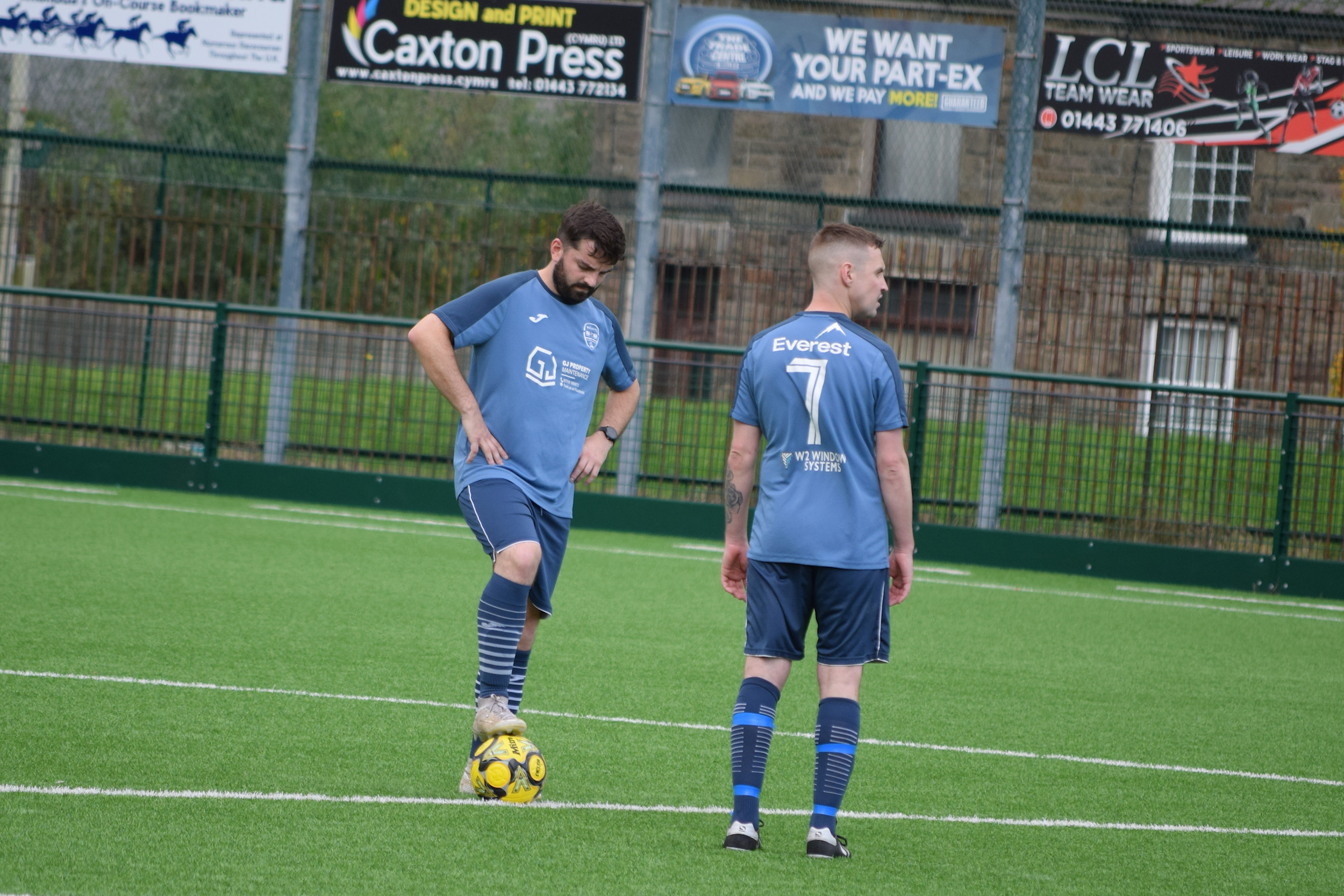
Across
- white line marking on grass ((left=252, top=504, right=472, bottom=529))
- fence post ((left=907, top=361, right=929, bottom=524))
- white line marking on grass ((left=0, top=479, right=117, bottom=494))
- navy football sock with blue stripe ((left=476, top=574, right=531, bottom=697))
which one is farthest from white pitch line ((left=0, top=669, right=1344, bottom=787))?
white line marking on grass ((left=0, top=479, right=117, bottom=494))

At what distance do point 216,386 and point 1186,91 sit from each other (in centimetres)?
906

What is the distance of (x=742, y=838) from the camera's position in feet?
13.5

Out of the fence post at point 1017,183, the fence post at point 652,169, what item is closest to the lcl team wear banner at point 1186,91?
the fence post at point 1017,183

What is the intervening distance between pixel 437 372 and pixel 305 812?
1.47 meters

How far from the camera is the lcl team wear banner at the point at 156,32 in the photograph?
1413 cm

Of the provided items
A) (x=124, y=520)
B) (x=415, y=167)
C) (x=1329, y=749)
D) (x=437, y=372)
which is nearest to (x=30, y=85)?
(x=415, y=167)

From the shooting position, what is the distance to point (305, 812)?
4211 mm

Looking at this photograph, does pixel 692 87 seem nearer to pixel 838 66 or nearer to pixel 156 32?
pixel 838 66

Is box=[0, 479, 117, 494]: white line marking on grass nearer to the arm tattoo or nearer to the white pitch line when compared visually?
the white pitch line

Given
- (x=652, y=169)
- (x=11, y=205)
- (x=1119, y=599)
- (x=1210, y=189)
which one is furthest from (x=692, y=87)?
(x=1210, y=189)

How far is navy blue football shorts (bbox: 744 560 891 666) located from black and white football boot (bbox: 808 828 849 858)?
464mm

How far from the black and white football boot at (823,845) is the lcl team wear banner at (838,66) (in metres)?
10.2

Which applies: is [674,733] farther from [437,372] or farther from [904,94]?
[904,94]

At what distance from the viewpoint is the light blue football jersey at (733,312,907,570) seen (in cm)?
413
